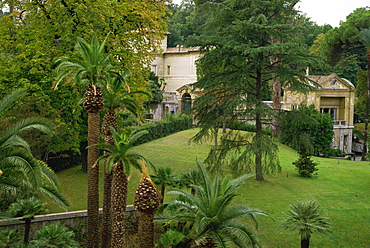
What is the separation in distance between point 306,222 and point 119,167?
18.4 feet

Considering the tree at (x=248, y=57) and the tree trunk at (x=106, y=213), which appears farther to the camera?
the tree at (x=248, y=57)

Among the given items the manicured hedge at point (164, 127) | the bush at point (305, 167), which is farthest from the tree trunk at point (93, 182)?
the manicured hedge at point (164, 127)

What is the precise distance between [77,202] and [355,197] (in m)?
13.2

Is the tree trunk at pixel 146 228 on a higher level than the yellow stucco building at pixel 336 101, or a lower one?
lower

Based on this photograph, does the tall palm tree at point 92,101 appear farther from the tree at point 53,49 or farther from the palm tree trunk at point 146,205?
the tree at point 53,49

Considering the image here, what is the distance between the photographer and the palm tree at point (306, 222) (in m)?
10.8

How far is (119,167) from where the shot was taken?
1019 centimetres

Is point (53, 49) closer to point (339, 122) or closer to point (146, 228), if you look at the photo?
point (146, 228)

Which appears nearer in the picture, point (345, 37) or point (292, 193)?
point (292, 193)

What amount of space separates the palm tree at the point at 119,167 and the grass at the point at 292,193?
403 cm

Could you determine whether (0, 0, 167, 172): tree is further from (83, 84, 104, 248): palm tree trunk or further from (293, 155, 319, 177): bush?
(293, 155, 319, 177): bush

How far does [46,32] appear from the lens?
56.6 feet

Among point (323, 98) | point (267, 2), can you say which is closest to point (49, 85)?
point (267, 2)

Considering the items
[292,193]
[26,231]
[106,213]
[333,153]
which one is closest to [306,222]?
[106,213]
